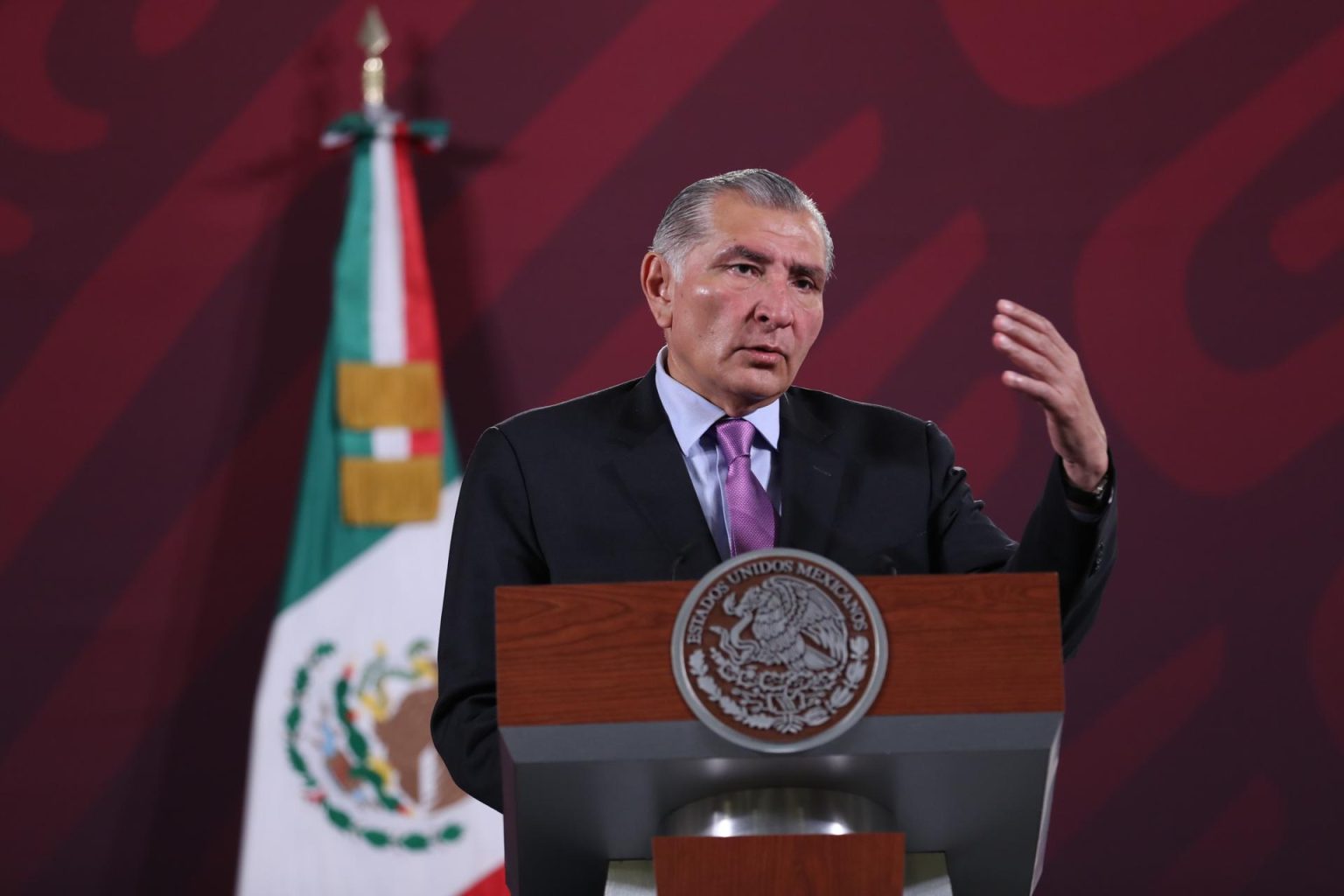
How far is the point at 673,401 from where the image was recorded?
6.38ft

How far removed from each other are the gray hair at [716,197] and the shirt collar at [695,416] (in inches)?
6.6

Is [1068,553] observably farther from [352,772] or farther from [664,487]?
[352,772]

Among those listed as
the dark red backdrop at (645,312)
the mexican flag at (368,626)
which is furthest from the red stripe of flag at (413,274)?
the dark red backdrop at (645,312)

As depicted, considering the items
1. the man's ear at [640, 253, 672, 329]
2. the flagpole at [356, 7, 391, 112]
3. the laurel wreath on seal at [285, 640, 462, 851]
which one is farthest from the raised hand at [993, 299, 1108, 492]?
the flagpole at [356, 7, 391, 112]

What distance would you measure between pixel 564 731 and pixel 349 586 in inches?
105

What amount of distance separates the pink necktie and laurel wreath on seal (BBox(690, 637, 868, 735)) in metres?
0.56

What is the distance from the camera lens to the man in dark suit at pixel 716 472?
1746mm

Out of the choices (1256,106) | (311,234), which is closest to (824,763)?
(311,234)

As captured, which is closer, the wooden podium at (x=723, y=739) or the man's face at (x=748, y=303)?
the wooden podium at (x=723, y=739)

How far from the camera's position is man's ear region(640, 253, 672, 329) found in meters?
2.03

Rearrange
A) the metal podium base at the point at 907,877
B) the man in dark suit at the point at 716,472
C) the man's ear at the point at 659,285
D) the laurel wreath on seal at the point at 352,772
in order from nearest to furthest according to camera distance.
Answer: the metal podium base at the point at 907,877
the man in dark suit at the point at 716,472
the man's ear at the point at 659,285
the laurel wreath on seal at the point at 352,772

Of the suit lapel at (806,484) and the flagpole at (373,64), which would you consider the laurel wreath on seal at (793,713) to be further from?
the flagpole at (373,64)

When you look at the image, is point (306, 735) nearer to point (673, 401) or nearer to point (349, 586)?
point (349, 586)

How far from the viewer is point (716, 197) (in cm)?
195
